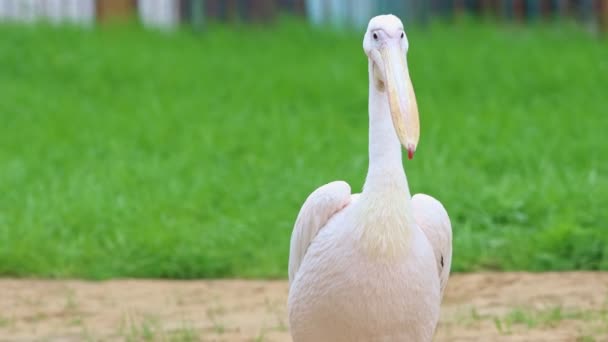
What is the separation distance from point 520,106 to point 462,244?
10.3 feet

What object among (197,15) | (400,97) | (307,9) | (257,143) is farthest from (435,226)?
(307,9)

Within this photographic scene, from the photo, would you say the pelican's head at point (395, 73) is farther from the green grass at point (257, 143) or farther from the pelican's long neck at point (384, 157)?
the green grass at point (257, 143)

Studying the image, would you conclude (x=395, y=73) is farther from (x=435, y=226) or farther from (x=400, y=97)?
(x=435, y=226)

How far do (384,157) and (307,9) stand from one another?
9060 millimetres

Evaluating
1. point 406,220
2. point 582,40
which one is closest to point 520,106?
point 582,40

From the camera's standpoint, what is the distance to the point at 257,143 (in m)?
8.75

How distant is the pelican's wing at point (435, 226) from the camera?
14.4ft

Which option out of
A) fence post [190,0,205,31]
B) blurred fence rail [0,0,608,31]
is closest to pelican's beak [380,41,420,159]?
fence post [190,0,205,31]

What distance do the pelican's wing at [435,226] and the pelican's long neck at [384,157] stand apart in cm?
35

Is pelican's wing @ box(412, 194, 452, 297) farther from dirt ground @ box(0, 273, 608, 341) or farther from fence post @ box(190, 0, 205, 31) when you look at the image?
fence post @ box(190, 0, 205, 31)

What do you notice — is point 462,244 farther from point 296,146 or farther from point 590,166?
point 296,146

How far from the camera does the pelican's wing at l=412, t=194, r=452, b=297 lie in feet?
14.4

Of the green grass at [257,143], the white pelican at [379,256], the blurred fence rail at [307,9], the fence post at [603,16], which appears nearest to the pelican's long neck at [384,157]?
the white pelican at [379,256]

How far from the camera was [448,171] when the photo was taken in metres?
7.80
